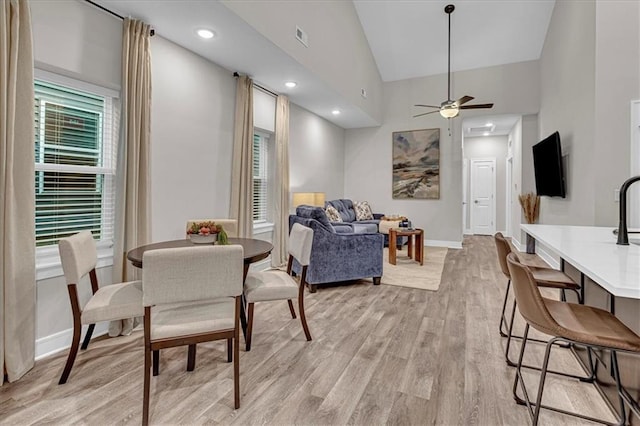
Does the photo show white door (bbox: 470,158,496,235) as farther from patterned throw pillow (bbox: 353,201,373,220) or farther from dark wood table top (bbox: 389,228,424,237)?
dark wood table top (bbox: 389,228,424,237)

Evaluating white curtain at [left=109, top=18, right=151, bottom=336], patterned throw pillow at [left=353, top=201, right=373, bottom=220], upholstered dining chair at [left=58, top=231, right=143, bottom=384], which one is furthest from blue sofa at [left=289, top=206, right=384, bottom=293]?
patterned throw pillow at [left=353, top=201, right=373, bottom=220]

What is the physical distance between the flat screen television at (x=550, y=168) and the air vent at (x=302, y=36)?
12.4 ft

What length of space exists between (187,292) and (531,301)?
5.36 feet

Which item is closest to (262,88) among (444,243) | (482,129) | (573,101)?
(573,101)

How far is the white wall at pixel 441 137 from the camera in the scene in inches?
261

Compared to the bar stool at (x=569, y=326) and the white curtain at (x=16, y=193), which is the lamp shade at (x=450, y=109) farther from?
the white curtain at (x=16, y=193)

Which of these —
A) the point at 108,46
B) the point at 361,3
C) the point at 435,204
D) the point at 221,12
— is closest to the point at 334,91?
the point at 361,3

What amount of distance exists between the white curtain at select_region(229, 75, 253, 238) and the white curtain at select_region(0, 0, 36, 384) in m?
2.18

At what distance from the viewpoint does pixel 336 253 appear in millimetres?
3889

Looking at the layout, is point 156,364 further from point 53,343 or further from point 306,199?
point 306,199

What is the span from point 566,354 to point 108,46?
441 centimetres

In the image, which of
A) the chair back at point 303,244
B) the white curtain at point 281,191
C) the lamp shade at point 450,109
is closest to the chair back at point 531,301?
the chair back at point 303,244

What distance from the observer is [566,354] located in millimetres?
2369

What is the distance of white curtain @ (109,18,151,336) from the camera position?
2725 millimetres
